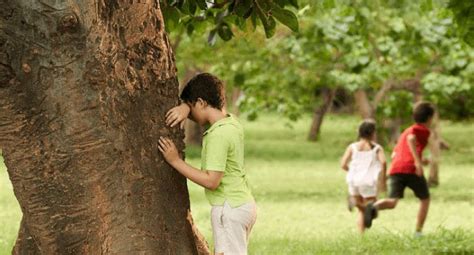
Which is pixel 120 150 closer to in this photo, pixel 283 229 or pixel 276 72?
pixel 283 229

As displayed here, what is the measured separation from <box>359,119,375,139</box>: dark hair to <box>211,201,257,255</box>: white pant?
283 inches

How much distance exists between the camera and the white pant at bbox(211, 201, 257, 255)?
23.2ft

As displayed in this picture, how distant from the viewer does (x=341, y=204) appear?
860 inches

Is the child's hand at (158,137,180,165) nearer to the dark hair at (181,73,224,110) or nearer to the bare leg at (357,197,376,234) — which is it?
the dark hair at (181,73,224,110)

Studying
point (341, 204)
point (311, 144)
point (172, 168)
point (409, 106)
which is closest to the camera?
point (172, 168)

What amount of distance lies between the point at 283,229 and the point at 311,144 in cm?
2845

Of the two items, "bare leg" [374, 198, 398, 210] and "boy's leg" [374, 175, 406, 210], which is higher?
"boy's leg" [374, 175, 406, 210]

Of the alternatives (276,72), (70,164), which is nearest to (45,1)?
(70,164)

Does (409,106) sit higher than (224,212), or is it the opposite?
(224,212)

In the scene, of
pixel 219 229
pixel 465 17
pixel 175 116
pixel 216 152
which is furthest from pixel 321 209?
pixel 175 116

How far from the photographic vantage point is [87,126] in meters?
6.54

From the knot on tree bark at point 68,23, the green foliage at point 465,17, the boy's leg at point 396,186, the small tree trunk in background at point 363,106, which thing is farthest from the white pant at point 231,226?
the small tree trunk in background at point 363,106

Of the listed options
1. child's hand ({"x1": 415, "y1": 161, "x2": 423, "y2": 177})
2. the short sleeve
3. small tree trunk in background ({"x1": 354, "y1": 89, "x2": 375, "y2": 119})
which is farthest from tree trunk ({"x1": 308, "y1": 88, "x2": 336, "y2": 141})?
the short sleeve

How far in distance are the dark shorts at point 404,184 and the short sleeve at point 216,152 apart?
25.5 feet
